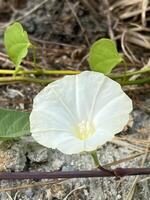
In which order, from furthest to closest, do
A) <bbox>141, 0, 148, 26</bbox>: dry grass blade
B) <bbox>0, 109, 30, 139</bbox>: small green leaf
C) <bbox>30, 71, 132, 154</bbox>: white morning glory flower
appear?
<bbox>141, 0, 148, 26</bbox>: dry grass blade < <bbox>0, 109, 30, 139</bbox>: small green leaf < <bbox>30, 71, 132, 154</bbox>: white morning glory flower

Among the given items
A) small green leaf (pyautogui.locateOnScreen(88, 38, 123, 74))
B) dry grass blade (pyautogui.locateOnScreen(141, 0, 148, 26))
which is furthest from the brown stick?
dry grass blade (pyautogui.locateOnScreen(141, 0, 148, 26))

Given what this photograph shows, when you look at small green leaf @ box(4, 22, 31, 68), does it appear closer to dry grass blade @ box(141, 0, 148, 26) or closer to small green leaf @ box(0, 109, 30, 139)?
small green leaf @ box(0, 109, 30, 139)

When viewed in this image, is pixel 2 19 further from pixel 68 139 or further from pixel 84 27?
pixel 68 139

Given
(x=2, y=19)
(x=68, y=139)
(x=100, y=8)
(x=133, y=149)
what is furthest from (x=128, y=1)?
(x=68, y=139)

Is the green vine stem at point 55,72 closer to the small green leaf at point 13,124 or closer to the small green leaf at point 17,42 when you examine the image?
the small green leaf at point 17,42

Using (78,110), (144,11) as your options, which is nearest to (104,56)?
(78,110)

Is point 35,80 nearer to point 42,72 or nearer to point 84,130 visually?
point 42,72

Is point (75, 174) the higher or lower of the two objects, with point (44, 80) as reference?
lower
